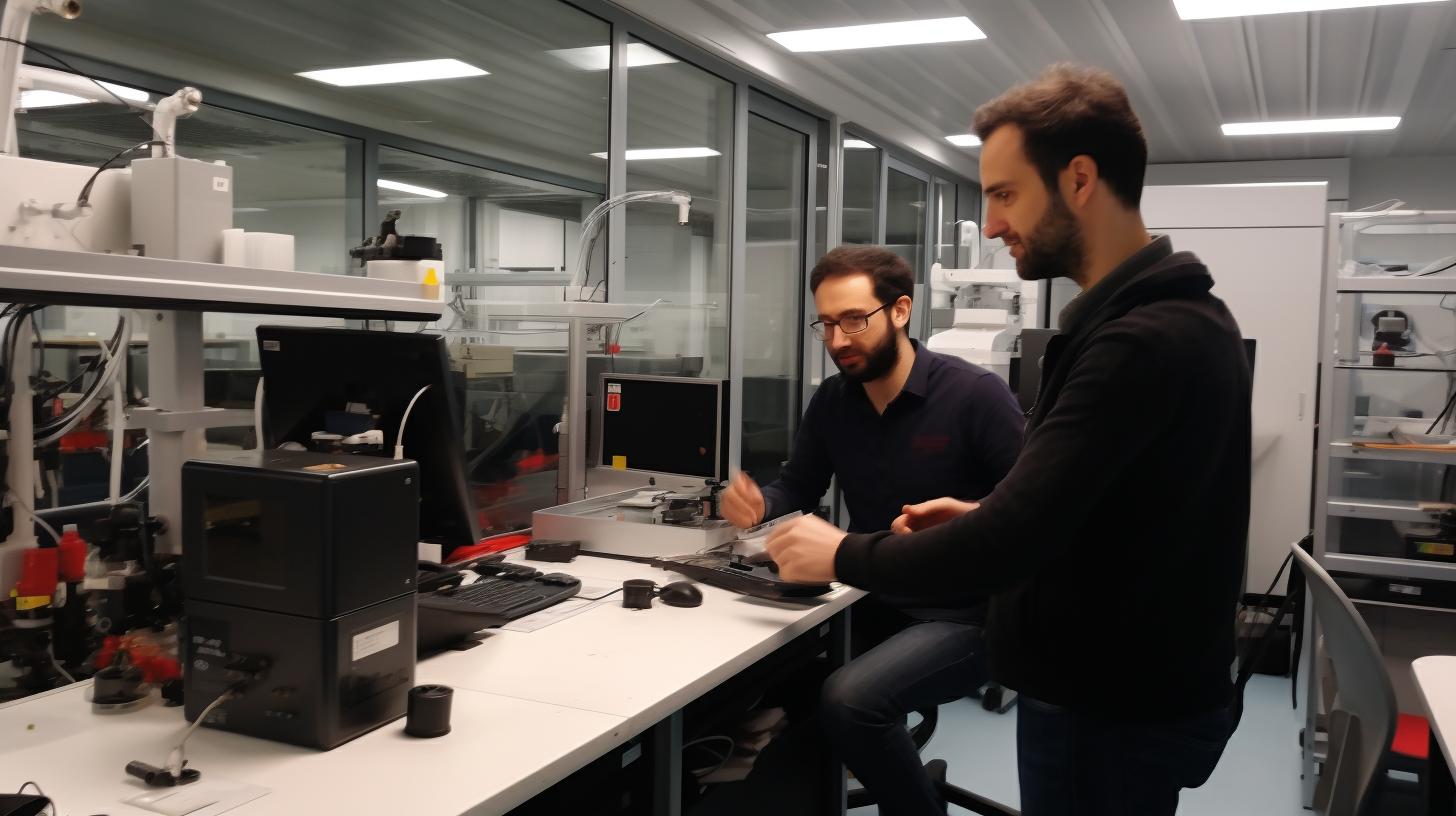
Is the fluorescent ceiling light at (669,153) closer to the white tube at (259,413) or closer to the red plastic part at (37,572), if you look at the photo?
the white tube at (259,413)

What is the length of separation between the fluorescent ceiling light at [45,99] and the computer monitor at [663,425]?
1.28m

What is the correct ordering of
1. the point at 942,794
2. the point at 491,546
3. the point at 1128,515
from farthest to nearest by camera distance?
the point at 942,794, the point at 491,546, the point at 1128,515

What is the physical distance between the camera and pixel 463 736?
137 cm

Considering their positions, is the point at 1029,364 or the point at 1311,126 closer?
the point at 1029,364

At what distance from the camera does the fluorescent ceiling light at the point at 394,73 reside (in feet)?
9.46

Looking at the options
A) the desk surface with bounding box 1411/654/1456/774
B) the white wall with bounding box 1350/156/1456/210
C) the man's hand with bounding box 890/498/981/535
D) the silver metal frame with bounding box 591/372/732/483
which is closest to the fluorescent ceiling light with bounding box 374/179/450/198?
the silver metal frame with bounding box 591/372/732/483

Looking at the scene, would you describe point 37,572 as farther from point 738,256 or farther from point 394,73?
point 738,256

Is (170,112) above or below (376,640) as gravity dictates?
above

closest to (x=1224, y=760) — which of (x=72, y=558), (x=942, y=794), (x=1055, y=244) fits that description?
(x=942, y=794)

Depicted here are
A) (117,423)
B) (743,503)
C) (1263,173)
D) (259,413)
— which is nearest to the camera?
(117,423)

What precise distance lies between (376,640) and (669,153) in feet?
11.1

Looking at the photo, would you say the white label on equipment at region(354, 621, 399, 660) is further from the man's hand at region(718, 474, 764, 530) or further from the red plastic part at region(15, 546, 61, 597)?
the man's hand at region(718, 474, 764, 530)

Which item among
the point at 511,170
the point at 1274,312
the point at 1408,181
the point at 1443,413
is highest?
the point at 1408,181

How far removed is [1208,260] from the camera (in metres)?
4.54
